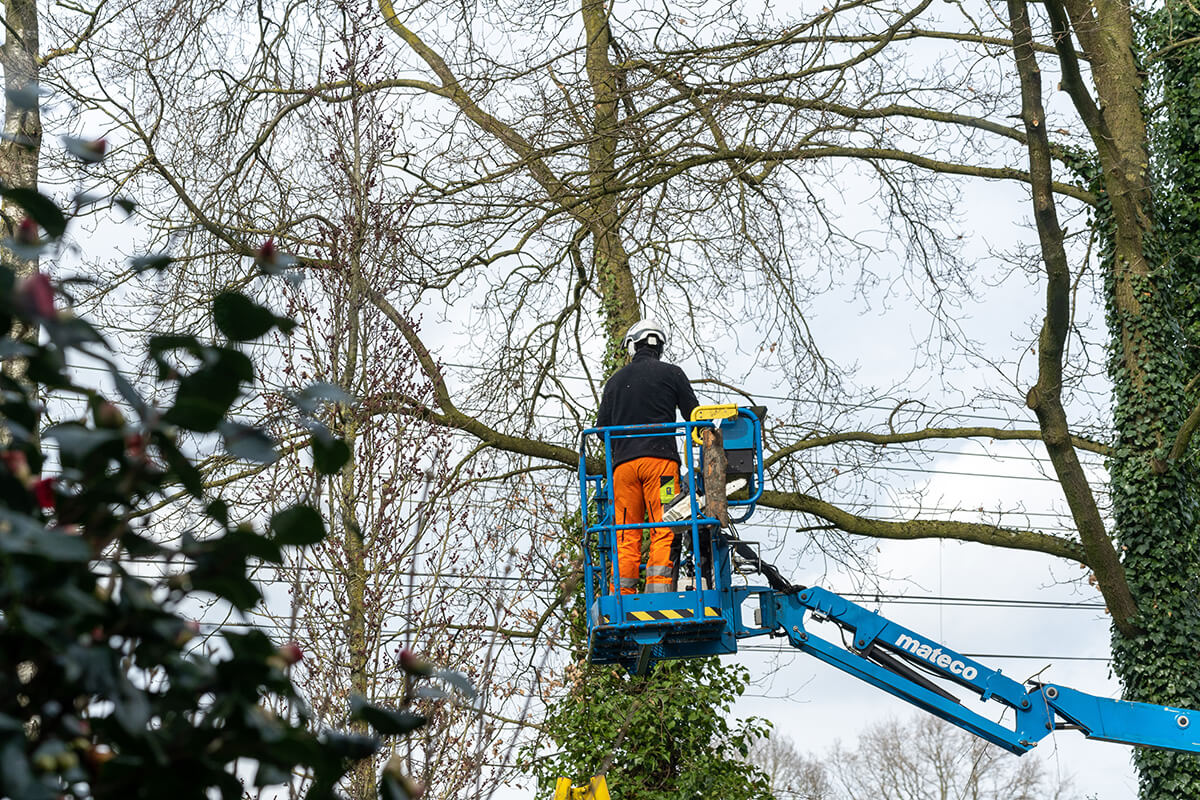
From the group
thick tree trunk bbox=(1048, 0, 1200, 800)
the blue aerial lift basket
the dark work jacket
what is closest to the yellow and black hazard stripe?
the blue aerial lift basket

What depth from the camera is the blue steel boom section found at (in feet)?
24.4

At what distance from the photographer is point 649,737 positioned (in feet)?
41.6

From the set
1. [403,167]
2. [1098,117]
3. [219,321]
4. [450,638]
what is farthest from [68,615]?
[1098,117]

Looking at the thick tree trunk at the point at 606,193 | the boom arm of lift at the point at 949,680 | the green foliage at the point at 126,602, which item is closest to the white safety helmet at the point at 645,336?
the boom arm of lift at the point at 949,680

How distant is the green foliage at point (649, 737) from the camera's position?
41.0ft

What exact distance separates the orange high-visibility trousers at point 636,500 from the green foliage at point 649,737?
4751 mm

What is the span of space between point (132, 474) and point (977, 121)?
11971 millimetres

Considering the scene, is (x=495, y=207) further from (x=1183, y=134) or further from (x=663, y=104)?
(x=1183, y=134)

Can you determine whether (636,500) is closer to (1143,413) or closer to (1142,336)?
(1143,413)

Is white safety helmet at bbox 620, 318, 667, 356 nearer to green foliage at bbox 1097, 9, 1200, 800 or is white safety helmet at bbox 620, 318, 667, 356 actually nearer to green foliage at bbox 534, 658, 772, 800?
green foliage at bbox 534, 658, 772, 800

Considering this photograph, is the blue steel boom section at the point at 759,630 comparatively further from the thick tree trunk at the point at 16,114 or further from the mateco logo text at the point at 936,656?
the thick tree trunk at the point at 16,114

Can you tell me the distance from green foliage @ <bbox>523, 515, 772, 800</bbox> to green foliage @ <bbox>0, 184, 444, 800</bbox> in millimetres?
10745

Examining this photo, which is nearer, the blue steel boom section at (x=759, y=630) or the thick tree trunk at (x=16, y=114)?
the blue steel boom section at (x=759, y=630)

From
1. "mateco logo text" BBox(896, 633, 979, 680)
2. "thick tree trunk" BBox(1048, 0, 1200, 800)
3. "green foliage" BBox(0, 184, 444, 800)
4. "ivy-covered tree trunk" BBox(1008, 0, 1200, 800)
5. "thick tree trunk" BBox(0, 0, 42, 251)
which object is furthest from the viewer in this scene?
"thick tree trunk" BBox(1048, 0, 1200, 800)
